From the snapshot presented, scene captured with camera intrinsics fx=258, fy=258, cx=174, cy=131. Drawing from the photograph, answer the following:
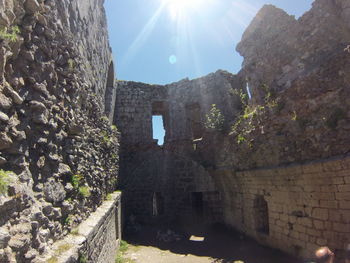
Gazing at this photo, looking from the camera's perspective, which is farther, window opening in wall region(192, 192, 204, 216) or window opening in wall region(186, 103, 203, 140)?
window opening in wall region(186, 103, 203, 140)

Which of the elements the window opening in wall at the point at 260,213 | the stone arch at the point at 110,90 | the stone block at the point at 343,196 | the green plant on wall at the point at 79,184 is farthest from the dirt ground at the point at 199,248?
the stone arch at the point at 110,90

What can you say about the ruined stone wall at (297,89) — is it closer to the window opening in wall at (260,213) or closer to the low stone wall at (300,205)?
the low stone wall at (300,205)

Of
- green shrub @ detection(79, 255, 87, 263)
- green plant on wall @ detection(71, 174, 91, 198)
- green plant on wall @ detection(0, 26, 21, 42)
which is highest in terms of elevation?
green plant on wall @ detection(0, 26, 21, 42)

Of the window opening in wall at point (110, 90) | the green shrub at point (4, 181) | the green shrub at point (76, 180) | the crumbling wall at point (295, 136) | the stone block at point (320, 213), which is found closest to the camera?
the green shrub at point (4, 181)

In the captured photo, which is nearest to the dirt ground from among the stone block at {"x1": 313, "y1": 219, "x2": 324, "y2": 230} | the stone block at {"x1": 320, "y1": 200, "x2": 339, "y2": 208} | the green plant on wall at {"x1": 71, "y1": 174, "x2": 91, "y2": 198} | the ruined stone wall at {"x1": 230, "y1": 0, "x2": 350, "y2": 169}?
the stone block at {"x1": 313, "y1": 219, "x2": 324, "y2": 230}

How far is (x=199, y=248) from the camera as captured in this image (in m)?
8.91

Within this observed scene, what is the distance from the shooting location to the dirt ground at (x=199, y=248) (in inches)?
283

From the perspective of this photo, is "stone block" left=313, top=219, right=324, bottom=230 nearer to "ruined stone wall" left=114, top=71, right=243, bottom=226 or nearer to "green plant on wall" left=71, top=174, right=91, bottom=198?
"green plant on wall" left=71, top=174, right=91, bottom=198

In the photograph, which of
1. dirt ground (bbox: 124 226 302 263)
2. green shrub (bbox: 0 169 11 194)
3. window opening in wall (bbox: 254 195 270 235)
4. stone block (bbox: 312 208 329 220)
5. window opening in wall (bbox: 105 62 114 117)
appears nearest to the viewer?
green shrub (bbox: 0 169 11 194)

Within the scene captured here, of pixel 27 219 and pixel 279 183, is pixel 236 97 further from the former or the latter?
pixel 27 219

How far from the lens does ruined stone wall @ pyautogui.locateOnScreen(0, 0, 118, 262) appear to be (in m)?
→ 2.19

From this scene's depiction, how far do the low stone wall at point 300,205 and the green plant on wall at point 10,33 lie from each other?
542cm

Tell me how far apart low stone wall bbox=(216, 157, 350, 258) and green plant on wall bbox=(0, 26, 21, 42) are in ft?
17.8

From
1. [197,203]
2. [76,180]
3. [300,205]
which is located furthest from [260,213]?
[76,180]
